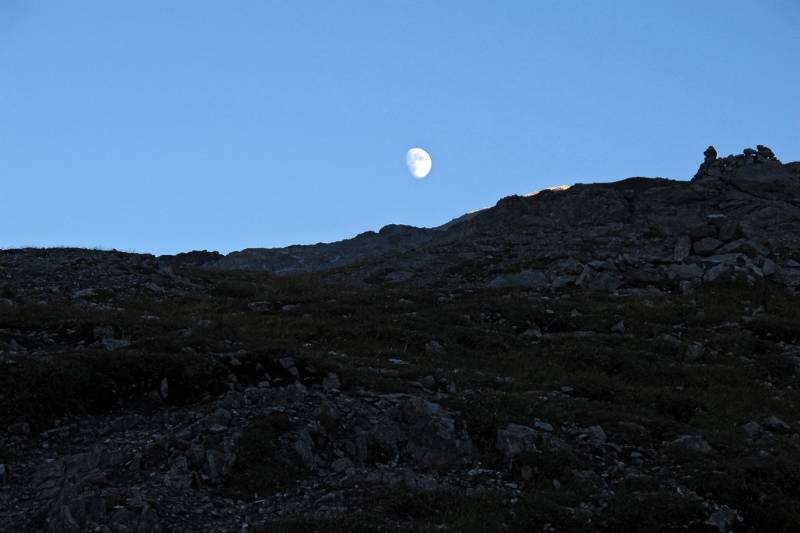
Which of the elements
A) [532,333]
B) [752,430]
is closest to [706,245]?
[532,333]

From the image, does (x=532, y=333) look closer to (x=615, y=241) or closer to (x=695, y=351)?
(x=695, y=351)

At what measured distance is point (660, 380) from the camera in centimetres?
2516

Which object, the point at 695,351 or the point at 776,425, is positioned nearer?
the point at 776,425

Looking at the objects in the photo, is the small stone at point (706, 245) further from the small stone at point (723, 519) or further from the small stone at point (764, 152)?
the small stone at point (764, 152)

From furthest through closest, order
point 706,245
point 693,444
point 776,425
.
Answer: point 706,245 → point 776,425 → point 693,444

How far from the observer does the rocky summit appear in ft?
50.5

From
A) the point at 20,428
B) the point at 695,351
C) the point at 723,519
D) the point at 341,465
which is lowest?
the point at 723,519

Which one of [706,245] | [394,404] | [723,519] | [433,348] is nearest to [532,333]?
[433,348]

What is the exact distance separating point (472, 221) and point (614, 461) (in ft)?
197

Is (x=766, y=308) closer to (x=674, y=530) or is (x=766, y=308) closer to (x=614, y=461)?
(x=614, y=461)

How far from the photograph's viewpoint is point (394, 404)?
1984 cm

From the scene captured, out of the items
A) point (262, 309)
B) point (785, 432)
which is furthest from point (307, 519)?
point (262, 309)

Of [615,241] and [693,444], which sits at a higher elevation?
[615,241]

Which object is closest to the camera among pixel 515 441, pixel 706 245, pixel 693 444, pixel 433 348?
pixel 515 441
